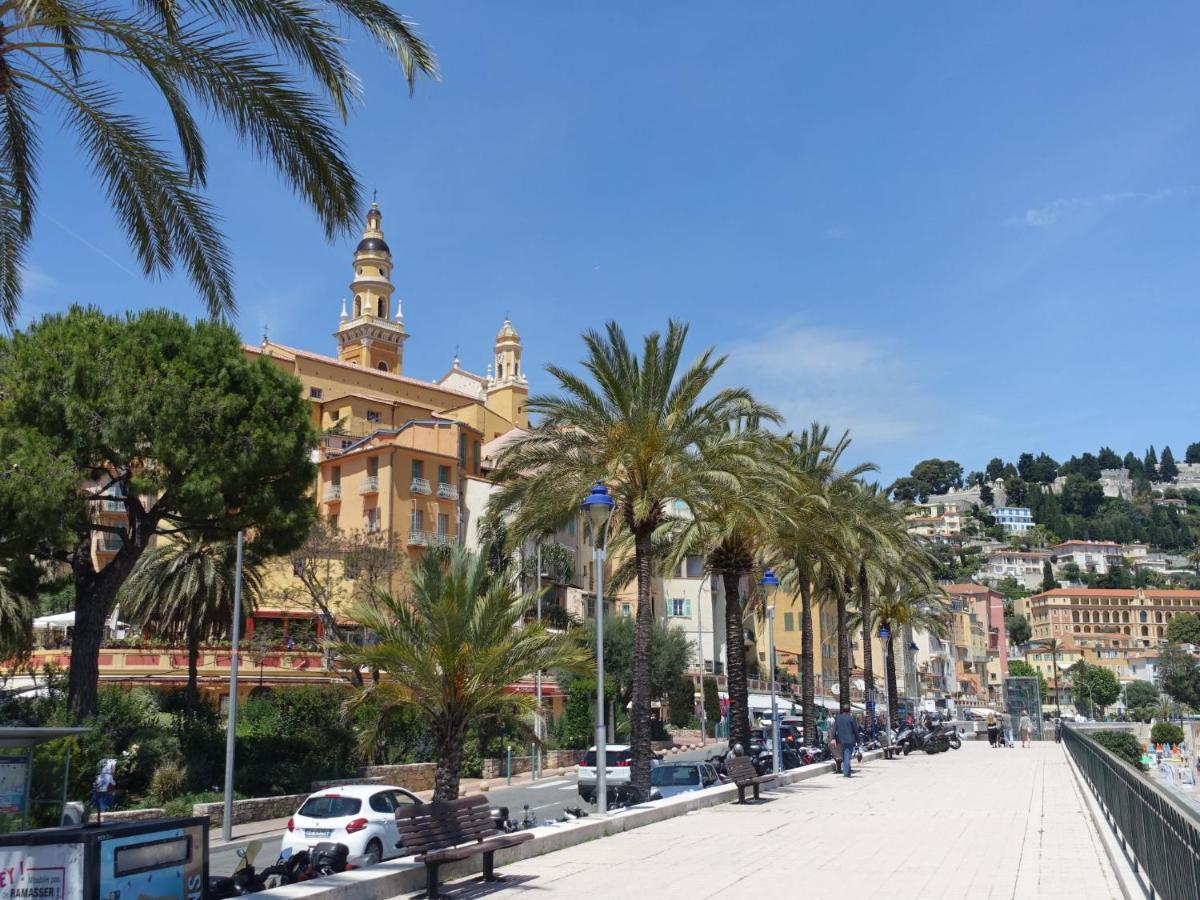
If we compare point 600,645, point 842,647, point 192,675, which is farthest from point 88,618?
point 842,647

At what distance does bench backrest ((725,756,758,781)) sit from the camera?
62.3 ft

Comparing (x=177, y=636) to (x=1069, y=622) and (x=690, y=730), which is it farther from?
(x=1069, y=622)

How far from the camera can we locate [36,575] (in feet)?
101

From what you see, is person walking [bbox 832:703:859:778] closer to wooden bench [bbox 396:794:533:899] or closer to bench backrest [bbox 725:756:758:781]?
bench backrest [bbox 725:756:758:781]

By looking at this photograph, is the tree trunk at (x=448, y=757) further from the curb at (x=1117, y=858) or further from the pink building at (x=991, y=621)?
the pink building at (x=991, y=621)

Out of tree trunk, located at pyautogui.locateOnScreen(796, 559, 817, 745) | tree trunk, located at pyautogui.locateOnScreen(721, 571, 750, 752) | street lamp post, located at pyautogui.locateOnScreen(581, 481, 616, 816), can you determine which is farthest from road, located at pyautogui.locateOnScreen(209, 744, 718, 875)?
tree trunk, located at pyautogui.locateOnScreen(796, 559, 817, 745)

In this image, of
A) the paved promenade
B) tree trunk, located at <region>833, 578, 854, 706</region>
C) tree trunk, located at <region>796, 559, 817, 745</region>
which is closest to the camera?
the paved promenade

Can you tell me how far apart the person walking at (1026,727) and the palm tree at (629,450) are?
35227 millimetres

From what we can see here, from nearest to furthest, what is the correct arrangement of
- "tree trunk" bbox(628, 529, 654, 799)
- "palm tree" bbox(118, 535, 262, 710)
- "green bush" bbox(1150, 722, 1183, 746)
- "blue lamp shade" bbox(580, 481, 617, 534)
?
1. "blue lamp shade" bbox(580, 481, 617, 534)
2. "tree trunk" bbox(628, 529, 654, 799)
3. "palm tree" bbox(118, 535, 262, 710)
4. "green bush" bbox(1150, 722, 1183, 746)

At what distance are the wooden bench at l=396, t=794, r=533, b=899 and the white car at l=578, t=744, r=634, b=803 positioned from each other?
51.4 ft

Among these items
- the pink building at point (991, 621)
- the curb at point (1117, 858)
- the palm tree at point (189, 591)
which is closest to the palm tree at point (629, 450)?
the curb at point (1117, 858)

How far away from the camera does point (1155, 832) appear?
8.86m

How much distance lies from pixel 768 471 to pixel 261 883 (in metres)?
15.9

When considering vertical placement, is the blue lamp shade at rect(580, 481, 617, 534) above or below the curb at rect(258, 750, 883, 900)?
above
